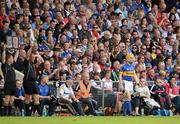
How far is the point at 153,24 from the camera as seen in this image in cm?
2527

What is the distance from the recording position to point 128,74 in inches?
847

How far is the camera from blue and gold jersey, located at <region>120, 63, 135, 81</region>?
21.4 m

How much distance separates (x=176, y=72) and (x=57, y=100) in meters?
5.01

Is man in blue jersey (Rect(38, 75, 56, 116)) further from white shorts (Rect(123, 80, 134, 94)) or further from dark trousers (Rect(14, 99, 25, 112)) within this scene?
white shorts (Rect(123, 80, 134, 94))

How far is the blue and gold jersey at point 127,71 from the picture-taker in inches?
844

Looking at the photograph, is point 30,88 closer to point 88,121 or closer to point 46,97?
point 46,97

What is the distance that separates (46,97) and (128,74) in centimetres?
317

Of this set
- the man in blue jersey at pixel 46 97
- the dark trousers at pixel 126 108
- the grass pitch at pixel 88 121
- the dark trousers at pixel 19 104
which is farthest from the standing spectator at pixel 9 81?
the dark trousers at pixel 126 108

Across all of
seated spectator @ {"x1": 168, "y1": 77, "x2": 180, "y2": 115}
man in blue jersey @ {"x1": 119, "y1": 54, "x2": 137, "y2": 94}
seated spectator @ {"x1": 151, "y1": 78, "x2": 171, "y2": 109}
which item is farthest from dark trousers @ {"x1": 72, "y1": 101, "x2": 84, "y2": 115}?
seated spectator @ {"x1": 168, "y1": 77, "x2": 180, "y2": 115}

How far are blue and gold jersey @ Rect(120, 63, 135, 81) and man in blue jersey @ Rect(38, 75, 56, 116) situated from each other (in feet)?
9.13

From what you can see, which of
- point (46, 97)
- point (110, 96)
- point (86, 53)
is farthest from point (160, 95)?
point (46, 97)

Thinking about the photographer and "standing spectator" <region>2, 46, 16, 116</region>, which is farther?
the photographer

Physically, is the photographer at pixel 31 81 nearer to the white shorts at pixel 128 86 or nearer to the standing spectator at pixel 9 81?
the standing spectator at pixel 9 81

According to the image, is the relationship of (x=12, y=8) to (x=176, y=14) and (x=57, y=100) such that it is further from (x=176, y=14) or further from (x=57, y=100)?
(x=176, y=14)
